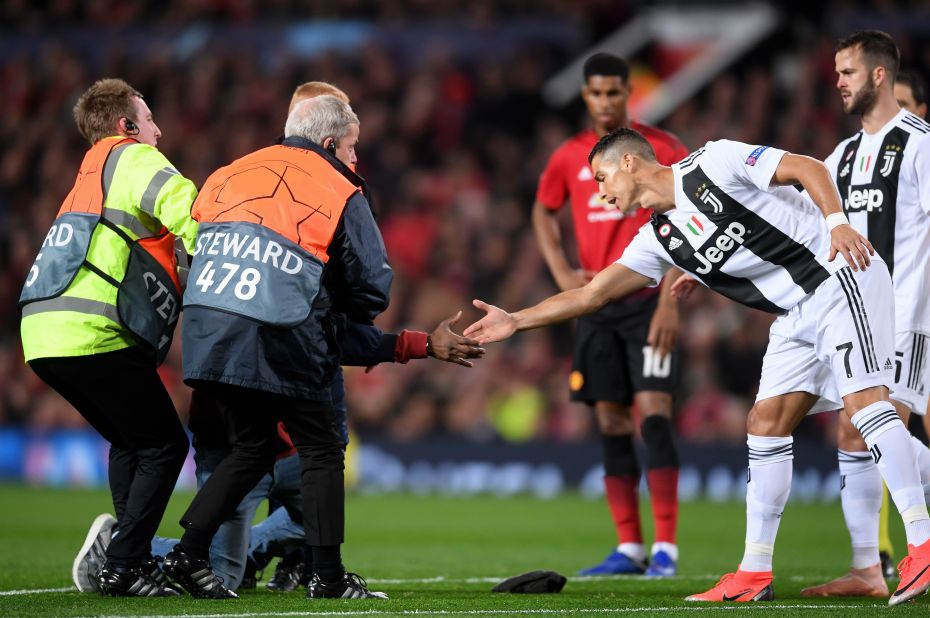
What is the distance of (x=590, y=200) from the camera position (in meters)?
8.21

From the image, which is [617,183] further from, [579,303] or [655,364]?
[655,364]

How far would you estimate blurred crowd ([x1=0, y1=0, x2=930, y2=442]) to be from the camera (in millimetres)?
15930

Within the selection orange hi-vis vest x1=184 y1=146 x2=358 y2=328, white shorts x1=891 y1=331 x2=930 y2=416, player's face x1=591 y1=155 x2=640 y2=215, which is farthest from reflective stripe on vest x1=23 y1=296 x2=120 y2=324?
white shorts x1=891 y1=331 x2=930 y2=416

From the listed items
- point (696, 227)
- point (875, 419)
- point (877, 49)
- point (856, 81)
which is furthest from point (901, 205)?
point (875, 419)

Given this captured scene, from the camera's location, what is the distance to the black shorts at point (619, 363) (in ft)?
26.0

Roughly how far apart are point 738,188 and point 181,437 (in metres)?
2.83

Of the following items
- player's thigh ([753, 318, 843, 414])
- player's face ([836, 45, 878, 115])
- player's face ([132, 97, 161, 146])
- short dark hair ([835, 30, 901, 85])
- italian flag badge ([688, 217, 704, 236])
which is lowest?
player's thigh ([753, 318, 843, 414])

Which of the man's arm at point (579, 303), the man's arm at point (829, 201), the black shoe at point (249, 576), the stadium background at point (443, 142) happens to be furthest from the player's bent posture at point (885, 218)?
the stadium background at point (443, 142)

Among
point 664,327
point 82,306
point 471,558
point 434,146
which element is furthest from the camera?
point 434,146

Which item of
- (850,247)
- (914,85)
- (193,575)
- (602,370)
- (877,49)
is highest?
(914,85)

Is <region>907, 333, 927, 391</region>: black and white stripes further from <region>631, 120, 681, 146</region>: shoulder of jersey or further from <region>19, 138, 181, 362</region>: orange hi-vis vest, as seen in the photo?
<region>19, 138, 181, 362</region>: orange hi-vis vest

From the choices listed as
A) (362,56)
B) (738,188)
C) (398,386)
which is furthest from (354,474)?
(738,188)

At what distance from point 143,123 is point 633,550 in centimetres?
388

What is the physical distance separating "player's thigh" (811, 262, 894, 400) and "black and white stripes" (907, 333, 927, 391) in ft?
2.14
